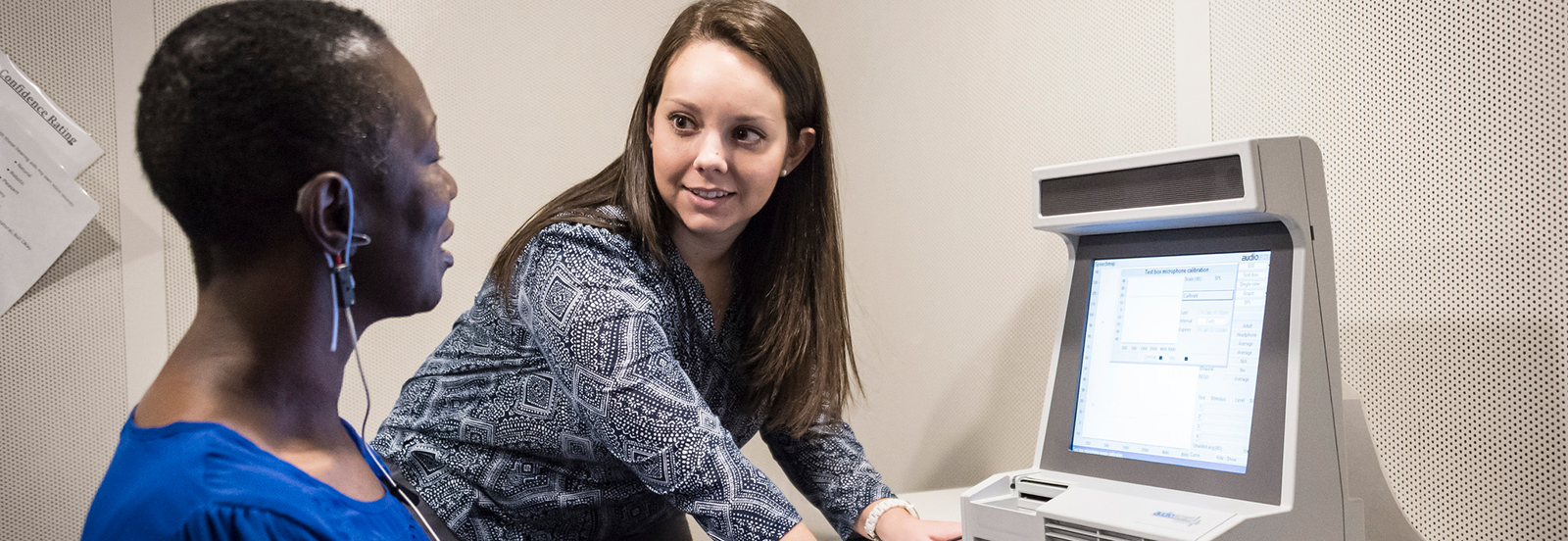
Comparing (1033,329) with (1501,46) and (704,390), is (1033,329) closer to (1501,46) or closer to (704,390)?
(704,390)

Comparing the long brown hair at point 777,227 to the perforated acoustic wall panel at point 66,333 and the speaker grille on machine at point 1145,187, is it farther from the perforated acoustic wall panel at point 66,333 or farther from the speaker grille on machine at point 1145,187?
the perforated acoustic wall panel at point 66,333

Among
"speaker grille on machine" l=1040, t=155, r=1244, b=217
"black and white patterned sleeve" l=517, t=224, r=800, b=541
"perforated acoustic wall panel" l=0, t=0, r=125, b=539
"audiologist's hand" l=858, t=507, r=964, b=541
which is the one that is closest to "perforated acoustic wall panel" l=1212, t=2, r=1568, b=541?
"speaker grille on machine" l=1040, t=155, r=1244, b=217

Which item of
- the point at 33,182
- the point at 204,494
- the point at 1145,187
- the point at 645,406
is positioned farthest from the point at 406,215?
the point at 33,182

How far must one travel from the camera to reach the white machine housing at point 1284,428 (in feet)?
3.21

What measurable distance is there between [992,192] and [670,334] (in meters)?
0.91

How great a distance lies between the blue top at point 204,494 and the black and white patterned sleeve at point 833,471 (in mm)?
1122

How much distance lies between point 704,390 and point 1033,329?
28.3 inches

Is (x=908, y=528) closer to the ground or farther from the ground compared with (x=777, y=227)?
closer to the ground

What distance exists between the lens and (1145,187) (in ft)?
3.68

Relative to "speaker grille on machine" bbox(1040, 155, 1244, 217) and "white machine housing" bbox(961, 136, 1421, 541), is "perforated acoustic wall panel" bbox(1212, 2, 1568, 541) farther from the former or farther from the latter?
"speaker grille on machine" bbox(1040, 155, 1244, 217)

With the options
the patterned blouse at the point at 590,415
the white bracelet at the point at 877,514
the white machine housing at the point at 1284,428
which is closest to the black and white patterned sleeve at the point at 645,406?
the patterned blouse at the point at 590,415

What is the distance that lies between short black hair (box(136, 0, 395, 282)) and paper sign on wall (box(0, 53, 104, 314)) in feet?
6.34

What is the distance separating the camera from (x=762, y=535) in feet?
3.58

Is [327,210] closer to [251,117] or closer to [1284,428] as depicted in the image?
[251,117]
